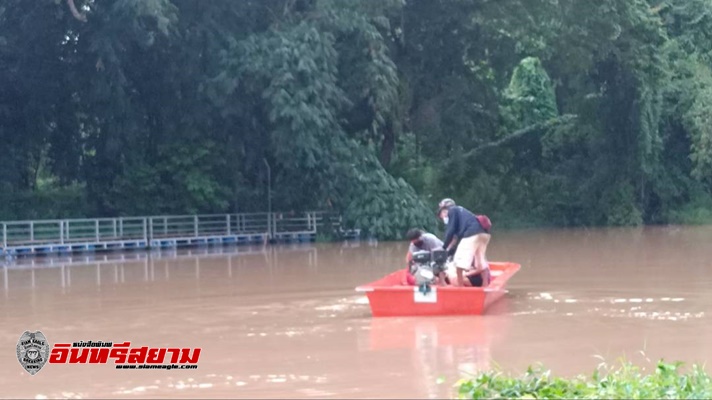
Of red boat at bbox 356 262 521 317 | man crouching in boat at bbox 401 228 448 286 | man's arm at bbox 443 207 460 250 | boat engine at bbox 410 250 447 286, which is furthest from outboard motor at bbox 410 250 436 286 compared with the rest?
man's arm at bbox 443 207 460 250

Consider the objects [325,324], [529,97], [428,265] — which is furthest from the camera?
[529,97]

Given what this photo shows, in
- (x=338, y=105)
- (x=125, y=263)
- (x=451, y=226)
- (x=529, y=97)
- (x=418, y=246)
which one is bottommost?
(x=125, y=263)

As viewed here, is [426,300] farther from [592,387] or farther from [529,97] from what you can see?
[529,97]

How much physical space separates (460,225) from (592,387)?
731 centimetres

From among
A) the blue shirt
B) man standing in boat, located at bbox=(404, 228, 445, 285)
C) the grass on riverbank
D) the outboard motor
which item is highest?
the blue shirt

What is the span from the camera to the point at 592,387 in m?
8.26

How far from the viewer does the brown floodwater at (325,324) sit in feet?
34.0

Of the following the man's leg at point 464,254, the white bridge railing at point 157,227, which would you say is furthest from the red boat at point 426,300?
the white bridge railing at point 157,227

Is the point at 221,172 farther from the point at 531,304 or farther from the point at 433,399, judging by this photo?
the point at 433,399

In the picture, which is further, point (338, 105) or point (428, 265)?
point (338, 105)

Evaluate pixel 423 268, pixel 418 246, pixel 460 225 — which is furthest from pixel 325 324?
pixel 460 225

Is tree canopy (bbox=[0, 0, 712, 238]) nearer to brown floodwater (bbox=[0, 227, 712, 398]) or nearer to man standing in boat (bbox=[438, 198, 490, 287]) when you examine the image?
brown floodwater (bbox=[0, 227, 712, 398])

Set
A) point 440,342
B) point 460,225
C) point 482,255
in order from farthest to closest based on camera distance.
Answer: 1. point 482,255
2. point 460,225
3. point 440,342

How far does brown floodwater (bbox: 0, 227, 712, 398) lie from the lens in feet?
34.0
